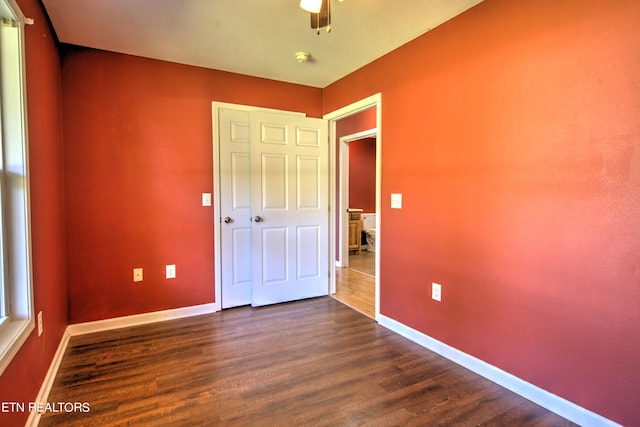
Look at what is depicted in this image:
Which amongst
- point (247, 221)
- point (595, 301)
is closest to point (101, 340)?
point (247, 221)

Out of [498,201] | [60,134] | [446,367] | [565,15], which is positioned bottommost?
[446,367]

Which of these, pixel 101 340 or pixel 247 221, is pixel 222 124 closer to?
pixel 247 221

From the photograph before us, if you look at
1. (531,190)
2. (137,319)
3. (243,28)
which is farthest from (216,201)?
(531,190)

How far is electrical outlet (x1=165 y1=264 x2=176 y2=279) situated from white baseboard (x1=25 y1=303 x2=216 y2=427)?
0.32 m

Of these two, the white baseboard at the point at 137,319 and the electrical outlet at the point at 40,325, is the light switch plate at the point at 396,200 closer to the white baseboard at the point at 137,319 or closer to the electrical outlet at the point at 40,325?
the white baseboard at the point at 137,319

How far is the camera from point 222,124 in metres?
3.20

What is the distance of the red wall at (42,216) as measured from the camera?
4.97 ft

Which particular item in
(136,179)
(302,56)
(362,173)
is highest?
(302,56)

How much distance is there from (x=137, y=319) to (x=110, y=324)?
21 centimetres

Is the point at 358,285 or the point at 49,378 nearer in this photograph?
the point at 49,378

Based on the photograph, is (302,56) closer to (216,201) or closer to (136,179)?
(216,201)

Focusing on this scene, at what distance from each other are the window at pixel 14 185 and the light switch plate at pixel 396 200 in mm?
2421

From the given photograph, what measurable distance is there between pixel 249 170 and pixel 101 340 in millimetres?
1940

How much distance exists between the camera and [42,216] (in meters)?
1.96
